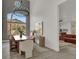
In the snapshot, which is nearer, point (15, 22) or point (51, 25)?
point (51, 25)

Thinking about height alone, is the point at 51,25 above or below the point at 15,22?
below

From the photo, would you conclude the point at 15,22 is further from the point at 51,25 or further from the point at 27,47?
the point at 27,47

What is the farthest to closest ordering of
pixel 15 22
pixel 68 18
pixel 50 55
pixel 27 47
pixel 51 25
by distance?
pixel 68 18, pixel 15 22, pixel 51 25, pixel 50 55, pixel 27 47

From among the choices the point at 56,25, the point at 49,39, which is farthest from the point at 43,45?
the point at 56,25

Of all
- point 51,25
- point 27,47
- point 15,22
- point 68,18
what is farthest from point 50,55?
point 68,18

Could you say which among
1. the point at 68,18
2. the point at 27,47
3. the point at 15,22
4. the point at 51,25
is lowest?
the point at 27,47

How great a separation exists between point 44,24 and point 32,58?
4.14 metres

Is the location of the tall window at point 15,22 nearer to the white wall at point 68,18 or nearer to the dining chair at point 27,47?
the white wall at point 68,18

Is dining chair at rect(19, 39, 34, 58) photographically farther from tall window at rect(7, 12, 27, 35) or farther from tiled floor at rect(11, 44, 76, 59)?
tall window at rect(7, 12, 27, 35)

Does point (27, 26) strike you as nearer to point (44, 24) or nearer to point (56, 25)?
point (44, 24)

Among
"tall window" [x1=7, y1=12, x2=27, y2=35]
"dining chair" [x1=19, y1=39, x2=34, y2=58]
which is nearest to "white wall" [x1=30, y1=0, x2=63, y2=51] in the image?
"dining chair" [x1=19, y1=39, x2=34, y2=58]

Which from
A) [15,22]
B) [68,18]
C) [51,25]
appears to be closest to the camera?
[51,25]

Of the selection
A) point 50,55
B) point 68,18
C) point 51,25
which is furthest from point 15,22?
point 50,55

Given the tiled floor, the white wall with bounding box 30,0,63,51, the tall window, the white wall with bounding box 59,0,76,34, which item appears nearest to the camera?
the tiled floor
